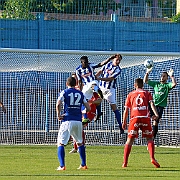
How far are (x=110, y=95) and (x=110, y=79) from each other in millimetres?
763

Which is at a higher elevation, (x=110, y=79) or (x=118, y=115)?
(x=110, y=79)

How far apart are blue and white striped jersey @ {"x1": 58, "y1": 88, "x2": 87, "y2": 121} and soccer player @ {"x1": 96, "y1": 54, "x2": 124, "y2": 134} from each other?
210 inches

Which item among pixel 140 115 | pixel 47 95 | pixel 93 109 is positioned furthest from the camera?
pixel 47 95

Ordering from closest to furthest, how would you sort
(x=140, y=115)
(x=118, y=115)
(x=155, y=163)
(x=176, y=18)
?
(x=155, y=163), (x=140, y=115), (x=118, y=115), (x=176, y=18)

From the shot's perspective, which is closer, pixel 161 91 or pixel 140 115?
pixel 140 115

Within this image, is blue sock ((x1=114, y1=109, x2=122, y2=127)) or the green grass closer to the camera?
the green grass

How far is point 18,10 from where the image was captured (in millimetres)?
31031

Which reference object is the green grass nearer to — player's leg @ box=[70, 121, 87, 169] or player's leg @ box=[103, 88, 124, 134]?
player's leg @ box=[70, 121, 87, 169]

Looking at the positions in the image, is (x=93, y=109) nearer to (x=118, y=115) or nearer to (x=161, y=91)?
(x=118, y=115)

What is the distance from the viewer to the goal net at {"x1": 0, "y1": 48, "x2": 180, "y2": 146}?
22047 mm

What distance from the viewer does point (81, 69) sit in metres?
19.7

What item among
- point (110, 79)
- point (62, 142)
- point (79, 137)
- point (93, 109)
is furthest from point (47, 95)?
point (62, 142)

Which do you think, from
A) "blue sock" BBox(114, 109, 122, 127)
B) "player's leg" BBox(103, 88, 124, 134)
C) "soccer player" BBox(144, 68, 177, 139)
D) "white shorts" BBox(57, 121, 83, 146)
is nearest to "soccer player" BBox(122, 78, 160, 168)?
"white shorts" BBox(57, 121, 83, 146)

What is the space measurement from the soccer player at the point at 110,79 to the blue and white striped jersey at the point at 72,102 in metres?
5.32
